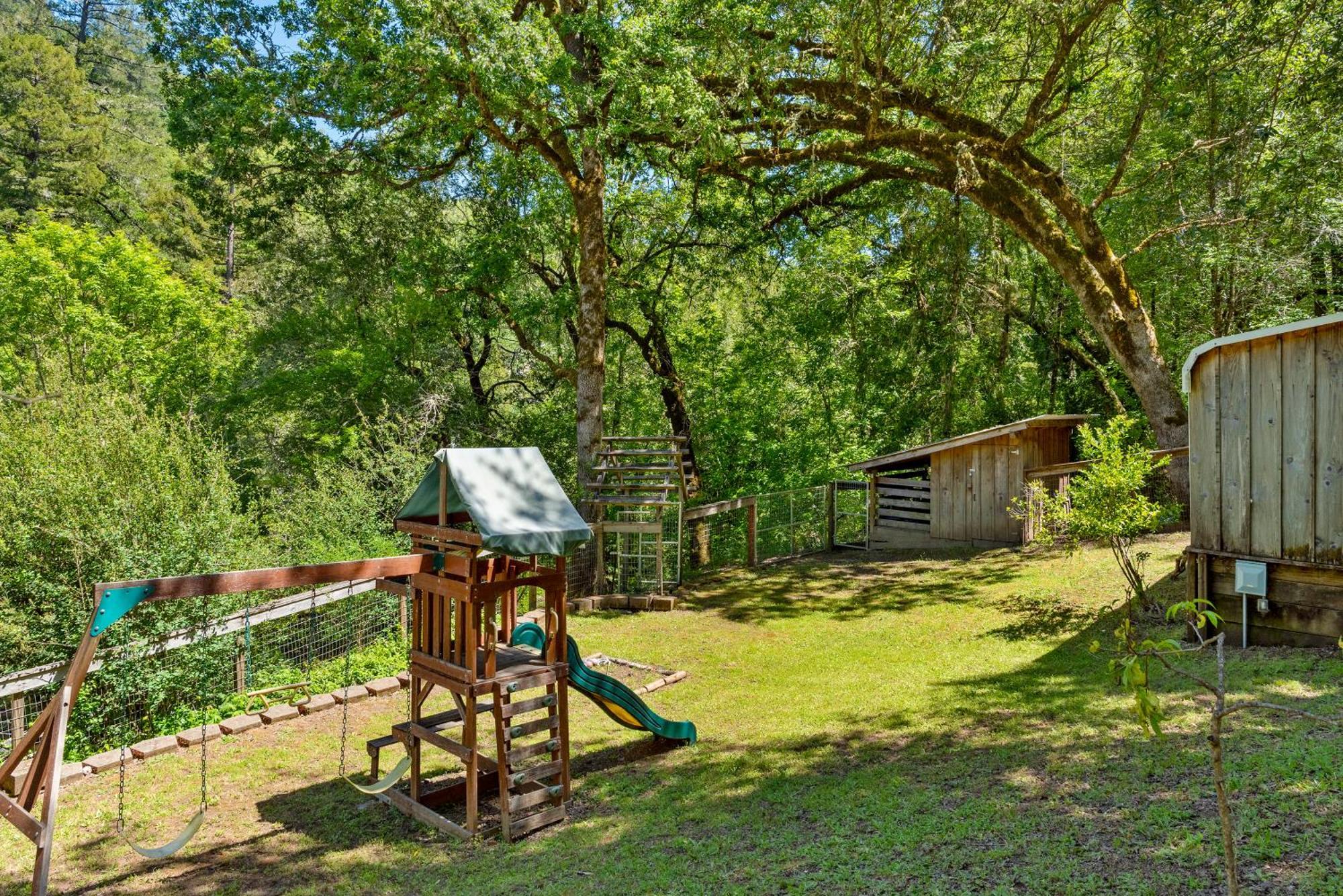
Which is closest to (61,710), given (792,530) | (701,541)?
(792,530)

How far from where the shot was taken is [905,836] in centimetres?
469

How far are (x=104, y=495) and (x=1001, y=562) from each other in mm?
12133

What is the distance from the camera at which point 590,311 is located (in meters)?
14.1

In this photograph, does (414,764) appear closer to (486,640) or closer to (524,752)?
(524,752)

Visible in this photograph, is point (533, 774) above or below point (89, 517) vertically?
below

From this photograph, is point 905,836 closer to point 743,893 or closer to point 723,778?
point 743,893

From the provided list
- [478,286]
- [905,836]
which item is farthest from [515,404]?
[905,836]

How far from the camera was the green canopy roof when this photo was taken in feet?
18.8

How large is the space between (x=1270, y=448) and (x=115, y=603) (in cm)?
856

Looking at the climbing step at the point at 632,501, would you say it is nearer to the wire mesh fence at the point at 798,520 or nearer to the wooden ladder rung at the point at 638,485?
the wooden ladder rung at the point at 638,485

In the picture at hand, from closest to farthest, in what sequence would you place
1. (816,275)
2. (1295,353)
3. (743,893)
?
1. (743,893)
2. (1295,353)
3. (816,275)

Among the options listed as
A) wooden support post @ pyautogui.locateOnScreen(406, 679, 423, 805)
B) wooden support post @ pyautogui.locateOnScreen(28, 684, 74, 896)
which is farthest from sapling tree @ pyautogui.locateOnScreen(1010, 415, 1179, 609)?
wooden support post @ pyautogui.locateOnScreen(28, 684, 74, 896)

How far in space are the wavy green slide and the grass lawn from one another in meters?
0.24

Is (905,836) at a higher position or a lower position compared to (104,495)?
lower
